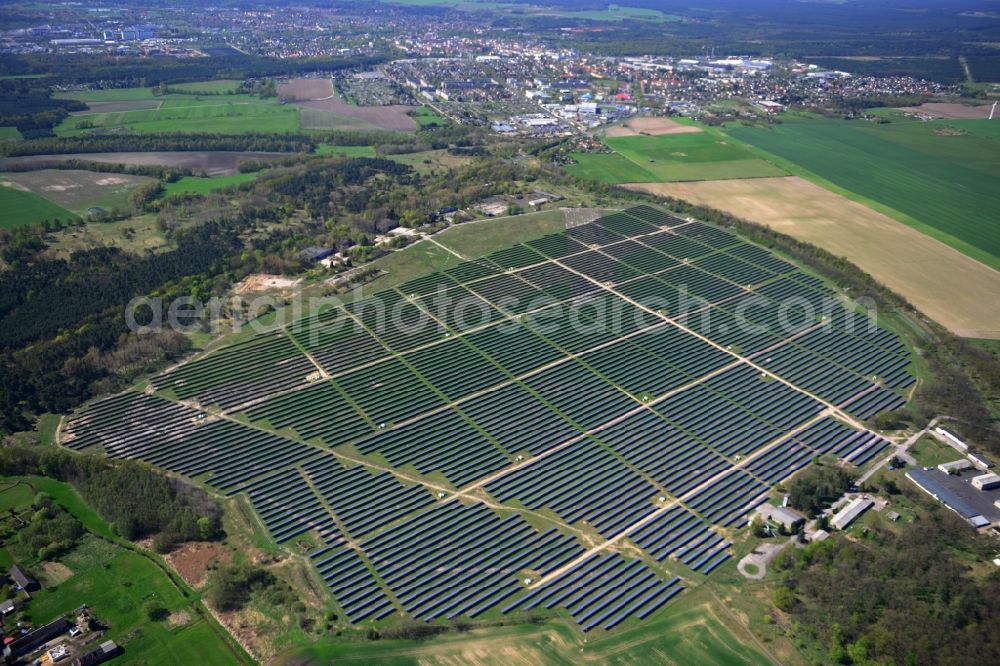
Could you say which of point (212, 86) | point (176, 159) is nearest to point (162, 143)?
point (176, 159)

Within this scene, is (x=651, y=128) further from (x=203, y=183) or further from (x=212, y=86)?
(x=212, y=86)

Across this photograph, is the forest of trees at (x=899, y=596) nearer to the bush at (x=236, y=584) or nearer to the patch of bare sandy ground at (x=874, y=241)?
the bush at (x=236, y=584)

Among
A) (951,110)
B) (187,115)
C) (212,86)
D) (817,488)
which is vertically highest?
(212,86)

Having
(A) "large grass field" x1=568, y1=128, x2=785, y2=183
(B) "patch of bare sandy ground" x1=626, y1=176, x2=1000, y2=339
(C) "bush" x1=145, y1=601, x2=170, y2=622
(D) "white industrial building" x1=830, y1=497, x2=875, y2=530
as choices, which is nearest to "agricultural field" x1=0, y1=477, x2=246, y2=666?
(C) "bush" x1=145, y1=601, x2=170, y2=622

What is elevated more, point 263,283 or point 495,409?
point 263,283

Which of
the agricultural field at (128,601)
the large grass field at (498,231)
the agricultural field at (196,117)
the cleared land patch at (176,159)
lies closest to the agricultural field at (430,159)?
the cleared land patch at (176,159)

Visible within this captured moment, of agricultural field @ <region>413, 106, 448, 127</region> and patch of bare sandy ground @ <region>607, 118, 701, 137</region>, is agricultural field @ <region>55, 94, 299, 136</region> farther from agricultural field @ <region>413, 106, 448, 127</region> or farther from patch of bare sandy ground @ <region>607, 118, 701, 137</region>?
patch of bare sandy ground @ <region>607, 118, 701, 137</region>

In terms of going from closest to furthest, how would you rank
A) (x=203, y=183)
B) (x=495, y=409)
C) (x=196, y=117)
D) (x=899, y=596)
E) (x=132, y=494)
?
(x=899, y=596), (x=132, y=494), (x=495, y=409), (x=203, y=183), (x=196, y=117)
